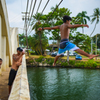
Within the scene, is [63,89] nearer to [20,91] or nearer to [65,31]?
[65,31]

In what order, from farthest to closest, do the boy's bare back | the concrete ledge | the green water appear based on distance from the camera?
the green water → the boy's bare back → the concrete ledge

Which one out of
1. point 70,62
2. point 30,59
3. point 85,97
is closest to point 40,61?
point 30,59

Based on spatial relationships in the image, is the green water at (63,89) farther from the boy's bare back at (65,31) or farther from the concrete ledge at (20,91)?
the concrete ledge at (20,91)

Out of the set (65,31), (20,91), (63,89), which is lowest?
(63,89)

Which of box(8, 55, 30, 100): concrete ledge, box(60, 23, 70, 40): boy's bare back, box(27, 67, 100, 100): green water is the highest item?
box(60, 23, 70, 40): boy's bare back

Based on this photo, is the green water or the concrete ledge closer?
the concrete ledge

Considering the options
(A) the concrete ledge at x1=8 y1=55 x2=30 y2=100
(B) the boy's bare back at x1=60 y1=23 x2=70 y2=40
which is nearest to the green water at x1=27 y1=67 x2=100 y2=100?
(B) the boy's bare back at x1=60 y1=23 x2=70 y2=40

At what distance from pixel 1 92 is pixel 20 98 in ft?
12.9

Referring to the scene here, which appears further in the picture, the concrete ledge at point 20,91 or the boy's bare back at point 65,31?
the boy's bare back at point 65,31

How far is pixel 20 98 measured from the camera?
1.71 meters

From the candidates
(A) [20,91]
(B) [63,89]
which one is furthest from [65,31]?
(B) [63,89]

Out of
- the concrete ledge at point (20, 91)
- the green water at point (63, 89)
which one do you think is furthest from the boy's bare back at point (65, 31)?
the green water at point (63, 89)

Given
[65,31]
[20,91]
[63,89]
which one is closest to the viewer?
[20,91]

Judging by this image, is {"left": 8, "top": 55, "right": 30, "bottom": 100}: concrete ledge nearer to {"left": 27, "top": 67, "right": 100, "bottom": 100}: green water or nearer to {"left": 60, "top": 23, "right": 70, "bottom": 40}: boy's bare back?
{"left": 60, "top": 23, "right": 70, "bottom": 40}: boy's bare back
